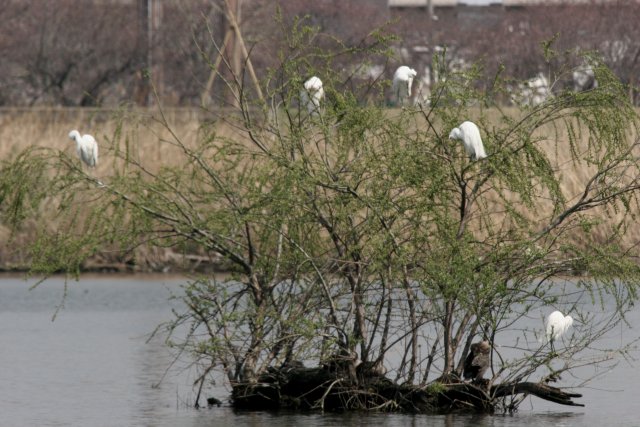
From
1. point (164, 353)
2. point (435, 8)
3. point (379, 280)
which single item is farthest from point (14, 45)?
point (379, 280)

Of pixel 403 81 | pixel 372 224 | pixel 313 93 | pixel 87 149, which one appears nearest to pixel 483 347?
pixel 372 224

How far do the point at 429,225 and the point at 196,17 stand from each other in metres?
30.5

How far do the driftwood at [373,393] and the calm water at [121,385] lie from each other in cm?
16

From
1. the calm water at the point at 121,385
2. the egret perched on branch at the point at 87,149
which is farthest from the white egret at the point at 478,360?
the egret perched on branch at the point at 87,149

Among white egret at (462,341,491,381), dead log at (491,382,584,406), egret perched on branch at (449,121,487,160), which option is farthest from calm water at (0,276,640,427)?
egret perched on branch at (449,121,487,160)

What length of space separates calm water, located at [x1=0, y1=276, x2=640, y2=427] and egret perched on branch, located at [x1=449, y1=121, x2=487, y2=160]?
1618mm

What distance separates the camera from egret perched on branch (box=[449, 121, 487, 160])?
29.9ft

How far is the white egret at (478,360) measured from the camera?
9.60m

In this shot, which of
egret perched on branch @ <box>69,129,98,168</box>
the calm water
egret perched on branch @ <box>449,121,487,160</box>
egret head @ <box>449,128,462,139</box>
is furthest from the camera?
egret perched on branch @ <box>69,129,98,168</box>

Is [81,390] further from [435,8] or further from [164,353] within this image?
[435,8]

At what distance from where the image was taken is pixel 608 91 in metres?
9.67

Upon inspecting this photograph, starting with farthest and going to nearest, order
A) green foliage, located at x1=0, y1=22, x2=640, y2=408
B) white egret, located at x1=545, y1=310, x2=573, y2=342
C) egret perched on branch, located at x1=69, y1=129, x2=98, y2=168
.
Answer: egret perched on branch, located at x1=69, y1=129, x2=98, y2=168, white egret, located at x1=545, y1=310, x2=573, y2=342, green foliage, located at x1=0, y1=22, x2=640, y2=408

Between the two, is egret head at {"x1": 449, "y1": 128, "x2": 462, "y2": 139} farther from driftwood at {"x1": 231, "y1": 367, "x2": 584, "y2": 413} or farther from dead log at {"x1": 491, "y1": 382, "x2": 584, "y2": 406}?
dead log at {"x1": 491, "y1": 382, "x2": 584, "y2": 406}

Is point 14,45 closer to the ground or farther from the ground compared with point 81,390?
farther from the ground
